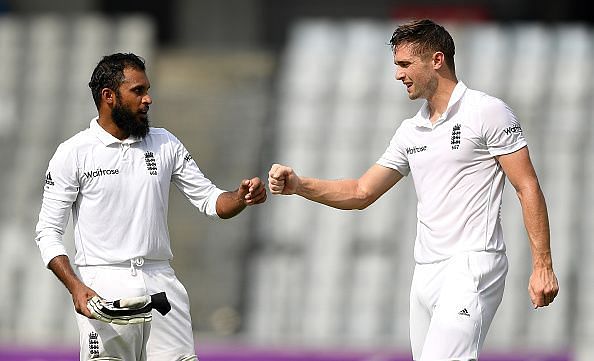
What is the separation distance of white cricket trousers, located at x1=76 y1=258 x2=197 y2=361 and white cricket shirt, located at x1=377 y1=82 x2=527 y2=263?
0.95 meters

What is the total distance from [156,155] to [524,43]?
29.1 ft

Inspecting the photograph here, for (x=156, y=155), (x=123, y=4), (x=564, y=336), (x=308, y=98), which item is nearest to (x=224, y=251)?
(x=308, y=98)

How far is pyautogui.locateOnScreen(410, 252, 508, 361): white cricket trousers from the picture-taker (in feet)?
15.9

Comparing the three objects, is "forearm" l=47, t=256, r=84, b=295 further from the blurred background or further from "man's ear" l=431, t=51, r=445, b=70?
the blurred background

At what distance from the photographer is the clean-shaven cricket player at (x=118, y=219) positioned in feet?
16.7

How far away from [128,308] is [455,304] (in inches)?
46.6

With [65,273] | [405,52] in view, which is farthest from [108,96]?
[405,52]

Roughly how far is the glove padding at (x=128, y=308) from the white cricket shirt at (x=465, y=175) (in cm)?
100

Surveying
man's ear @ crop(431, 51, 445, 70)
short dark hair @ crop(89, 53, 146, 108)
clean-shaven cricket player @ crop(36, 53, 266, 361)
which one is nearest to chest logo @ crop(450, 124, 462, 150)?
man's ear @ crop(431, 51, 445, 70)

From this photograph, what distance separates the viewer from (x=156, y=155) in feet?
17.1

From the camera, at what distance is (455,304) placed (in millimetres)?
4891

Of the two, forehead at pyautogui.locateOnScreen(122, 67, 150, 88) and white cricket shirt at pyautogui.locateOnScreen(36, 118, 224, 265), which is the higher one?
forehead at pyautogui.locateOnScreen(122, 67, 150, 88)

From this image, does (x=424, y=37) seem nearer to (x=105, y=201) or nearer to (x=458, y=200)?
(x=458, y=200)

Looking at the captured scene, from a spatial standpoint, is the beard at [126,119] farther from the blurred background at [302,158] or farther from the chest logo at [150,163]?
the blurred background at [302,158]
